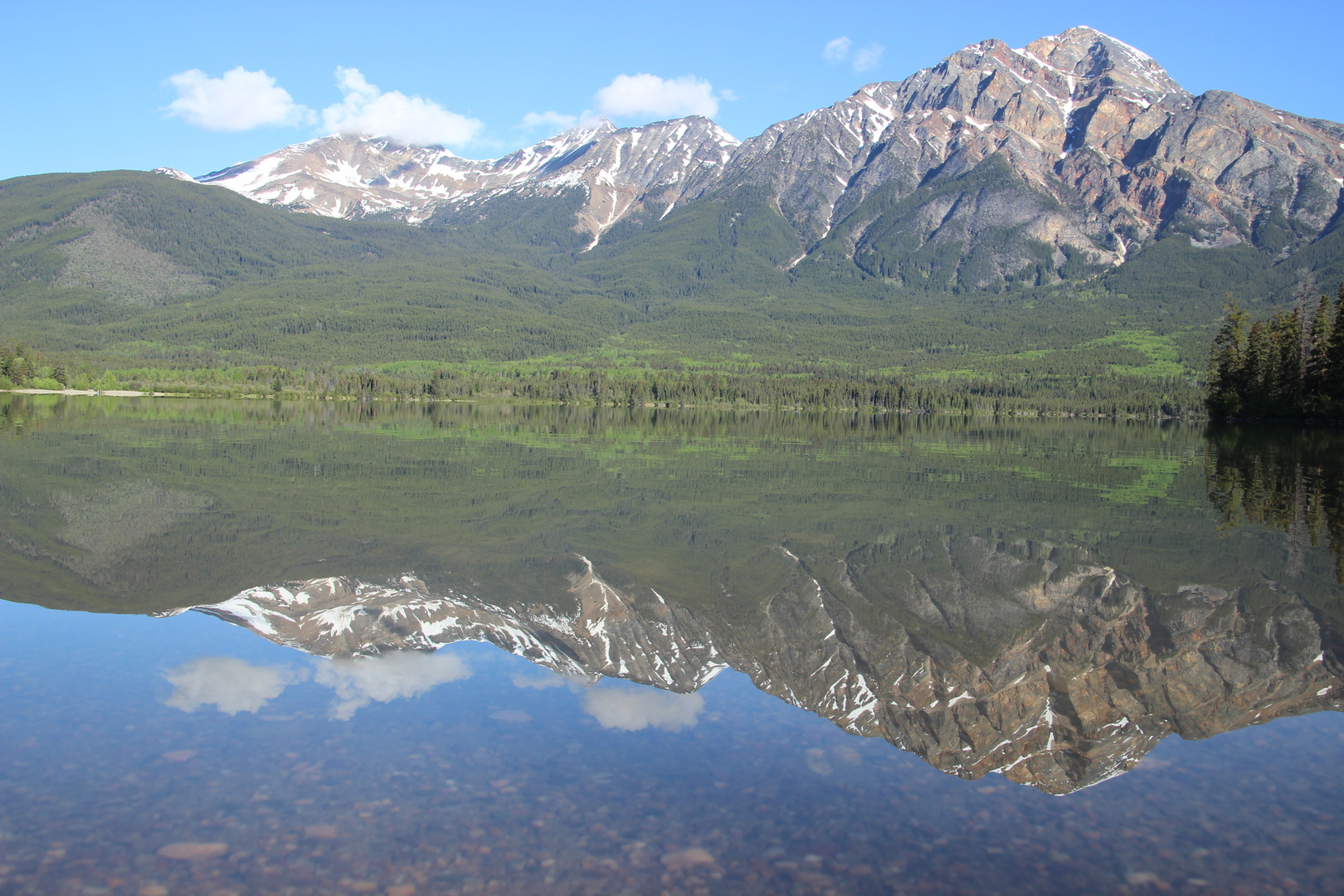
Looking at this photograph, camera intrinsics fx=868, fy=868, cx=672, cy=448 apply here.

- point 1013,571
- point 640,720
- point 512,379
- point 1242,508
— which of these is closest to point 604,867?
point 640,720

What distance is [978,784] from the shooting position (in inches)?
297

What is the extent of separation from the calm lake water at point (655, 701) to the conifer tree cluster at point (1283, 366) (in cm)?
6212

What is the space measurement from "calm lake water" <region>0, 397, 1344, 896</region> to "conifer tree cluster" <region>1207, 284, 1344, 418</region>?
6212 cm

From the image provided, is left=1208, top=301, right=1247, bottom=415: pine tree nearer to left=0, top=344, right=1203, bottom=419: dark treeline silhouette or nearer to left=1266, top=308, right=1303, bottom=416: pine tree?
left=1266, top=308, right=1303, bottom=416: pine tree

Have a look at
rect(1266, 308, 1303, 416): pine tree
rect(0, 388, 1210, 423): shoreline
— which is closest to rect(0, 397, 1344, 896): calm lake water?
rect(1266, 308, 1303, 416): pine tree

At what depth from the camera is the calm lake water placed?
A: 602 cm

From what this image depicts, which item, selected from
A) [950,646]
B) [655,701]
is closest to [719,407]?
[950,646]

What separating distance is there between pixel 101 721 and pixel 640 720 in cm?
498

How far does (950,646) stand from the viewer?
1118cm

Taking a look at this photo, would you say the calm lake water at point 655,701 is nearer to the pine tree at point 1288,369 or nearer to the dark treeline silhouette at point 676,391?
the pine tree at point 1288,369

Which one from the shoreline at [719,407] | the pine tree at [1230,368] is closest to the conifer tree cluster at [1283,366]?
the pine tree at [1230,368]

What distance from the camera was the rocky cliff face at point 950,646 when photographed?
8.75 metres

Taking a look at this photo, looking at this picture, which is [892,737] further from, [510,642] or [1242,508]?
[1242,508]

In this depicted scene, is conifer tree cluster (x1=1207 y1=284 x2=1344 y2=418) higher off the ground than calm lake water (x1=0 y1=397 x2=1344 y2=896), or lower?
higher
